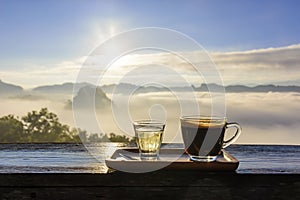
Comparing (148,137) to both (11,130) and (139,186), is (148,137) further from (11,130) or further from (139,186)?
(11,130)

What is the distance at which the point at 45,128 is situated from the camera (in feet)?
4.75

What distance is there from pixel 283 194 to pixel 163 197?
0.75 feet

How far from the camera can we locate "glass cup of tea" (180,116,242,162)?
0.84m

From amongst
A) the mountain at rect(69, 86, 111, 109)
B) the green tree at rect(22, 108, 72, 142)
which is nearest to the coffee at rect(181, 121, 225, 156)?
the mountain at rect(69, 86, 111, 109)

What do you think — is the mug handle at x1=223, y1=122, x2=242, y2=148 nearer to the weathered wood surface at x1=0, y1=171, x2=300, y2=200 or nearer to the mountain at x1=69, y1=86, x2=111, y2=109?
the weathered wood surface at x1=0, y1=171, x2=300, y2=200

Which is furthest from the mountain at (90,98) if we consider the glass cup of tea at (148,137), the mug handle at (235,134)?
the mug handle at (235,134)

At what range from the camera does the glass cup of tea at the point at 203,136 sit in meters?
0.84

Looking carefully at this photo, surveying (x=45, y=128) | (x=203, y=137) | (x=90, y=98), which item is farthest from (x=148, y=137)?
(x=45, y=128)

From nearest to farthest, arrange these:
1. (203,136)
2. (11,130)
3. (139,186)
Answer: (139,186), (203,136), (11,130)

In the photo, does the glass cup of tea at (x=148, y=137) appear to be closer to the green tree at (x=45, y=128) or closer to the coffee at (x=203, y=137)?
the coffee at (x=203, y=137)

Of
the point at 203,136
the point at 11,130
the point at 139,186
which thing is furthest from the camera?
the point at 11,130

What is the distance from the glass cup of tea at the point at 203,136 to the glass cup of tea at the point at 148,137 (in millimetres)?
60

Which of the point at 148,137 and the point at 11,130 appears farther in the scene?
the point at 11,130

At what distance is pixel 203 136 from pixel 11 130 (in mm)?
830
